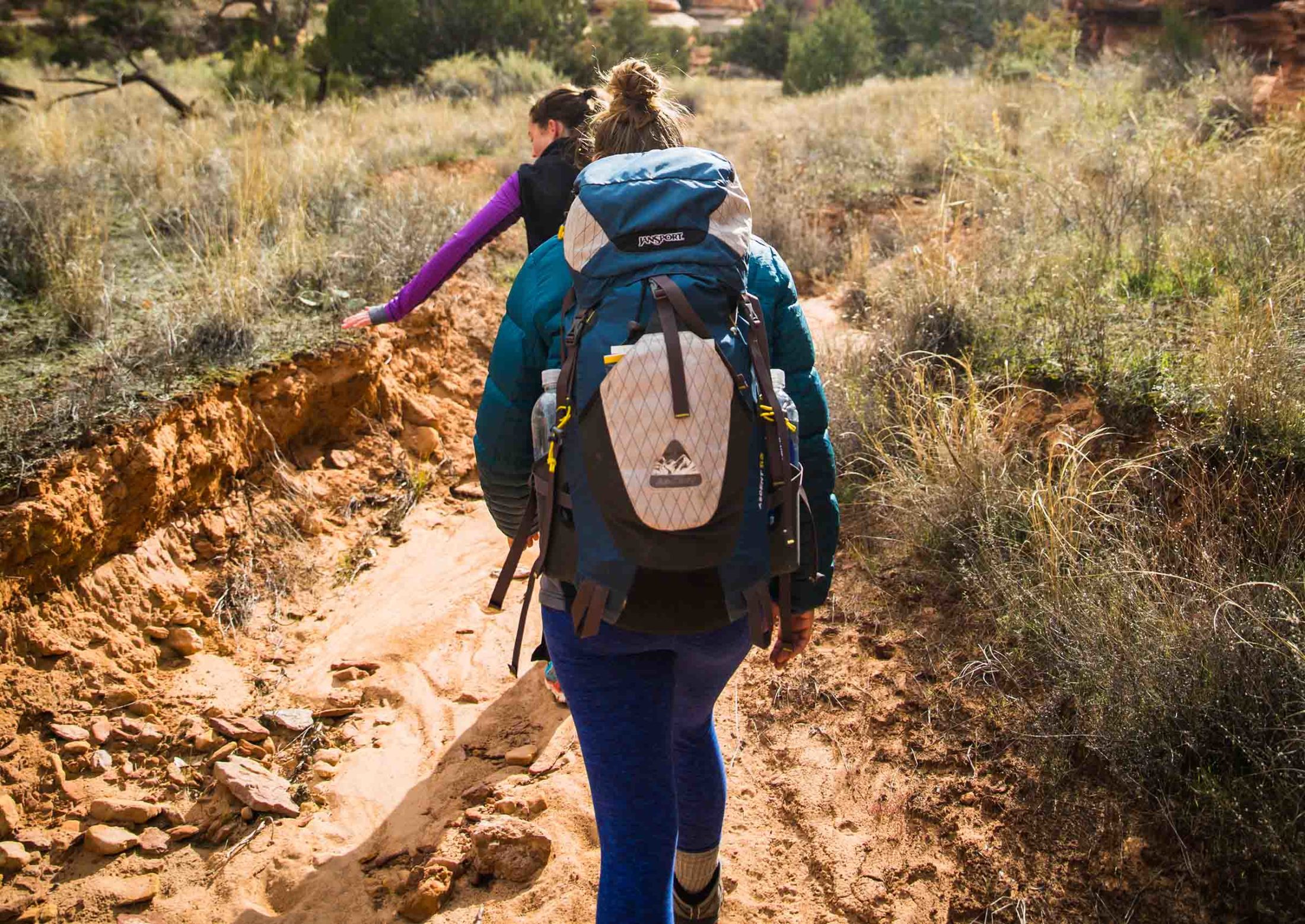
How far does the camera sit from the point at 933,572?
3.62 meters

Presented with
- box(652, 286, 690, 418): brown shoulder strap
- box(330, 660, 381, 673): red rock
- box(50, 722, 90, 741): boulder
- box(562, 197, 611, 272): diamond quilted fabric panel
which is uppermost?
box(562, 197, 611, 272): diamond quilted fabric panel

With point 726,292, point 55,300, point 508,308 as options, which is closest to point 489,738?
point 508,308

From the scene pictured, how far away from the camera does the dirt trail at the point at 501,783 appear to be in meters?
2.66

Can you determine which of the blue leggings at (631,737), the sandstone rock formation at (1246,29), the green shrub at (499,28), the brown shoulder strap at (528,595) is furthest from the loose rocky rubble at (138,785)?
the green shrub at (499,28)

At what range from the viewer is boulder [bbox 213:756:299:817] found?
122 inches

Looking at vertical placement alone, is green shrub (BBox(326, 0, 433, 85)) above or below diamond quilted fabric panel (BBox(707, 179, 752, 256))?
above

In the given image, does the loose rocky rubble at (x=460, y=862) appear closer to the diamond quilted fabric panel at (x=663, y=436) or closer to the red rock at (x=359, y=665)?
the red rock at (x=359, y=665)

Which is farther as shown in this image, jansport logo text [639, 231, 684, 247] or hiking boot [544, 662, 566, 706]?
hiking boot [544, 662, 566, 706]

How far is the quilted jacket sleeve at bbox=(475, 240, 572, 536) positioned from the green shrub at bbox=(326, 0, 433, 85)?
13.4 m

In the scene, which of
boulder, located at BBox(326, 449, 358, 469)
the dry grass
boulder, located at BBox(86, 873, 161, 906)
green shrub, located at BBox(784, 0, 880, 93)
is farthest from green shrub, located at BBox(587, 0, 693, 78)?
boulder, located at BBox(86, 873, 161, 906)

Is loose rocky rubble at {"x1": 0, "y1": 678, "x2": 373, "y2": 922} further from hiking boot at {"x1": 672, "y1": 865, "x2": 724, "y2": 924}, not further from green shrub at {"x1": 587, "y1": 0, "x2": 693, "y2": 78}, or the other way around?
green shrub at {"x1": 587, "y1": 0, "x2": 693, "y2": 78}

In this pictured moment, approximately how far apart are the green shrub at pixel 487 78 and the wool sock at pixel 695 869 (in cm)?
1211

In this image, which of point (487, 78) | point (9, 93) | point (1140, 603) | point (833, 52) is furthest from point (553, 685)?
point (833, 52)

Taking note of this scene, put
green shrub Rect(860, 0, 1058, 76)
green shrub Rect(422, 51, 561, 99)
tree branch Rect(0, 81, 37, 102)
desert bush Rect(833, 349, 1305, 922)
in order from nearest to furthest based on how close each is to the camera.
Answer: desert bush Rect(833, 349, 1305, 922), tree branch Rect(0, 81, 37, 102), green shrub Rect(422, 51, 561, 99), green shrub Rect(860, 0, 1058, 76)
